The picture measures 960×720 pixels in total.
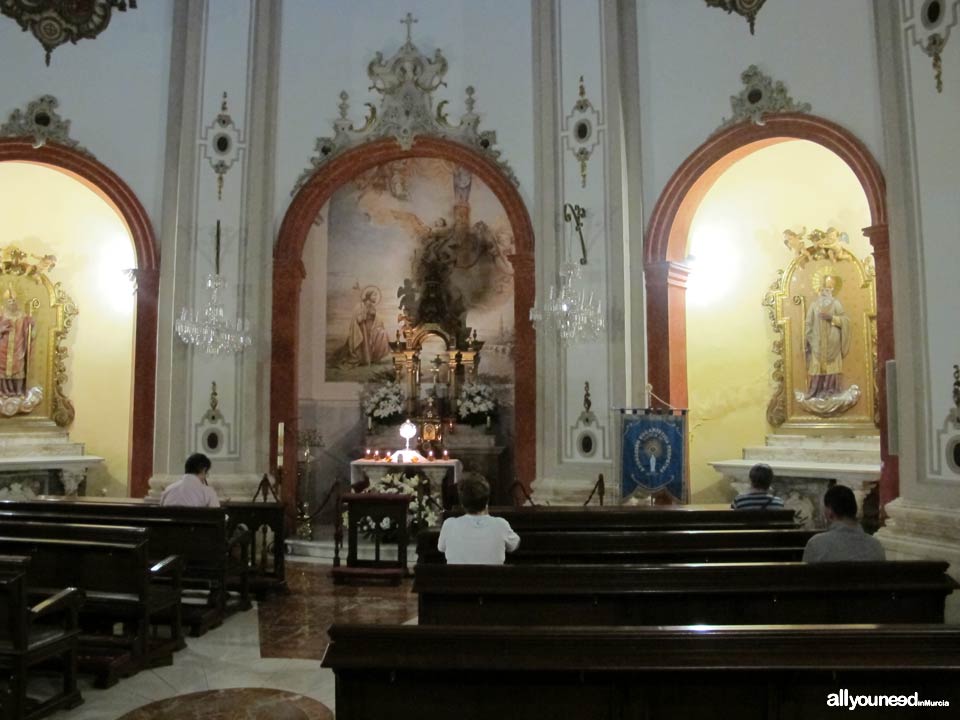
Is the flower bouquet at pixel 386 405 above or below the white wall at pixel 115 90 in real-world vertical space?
below

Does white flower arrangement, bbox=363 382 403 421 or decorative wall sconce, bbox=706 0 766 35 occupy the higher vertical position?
decorative wall sconce, bbox=706 0 766 35

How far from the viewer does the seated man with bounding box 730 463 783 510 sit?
693cm

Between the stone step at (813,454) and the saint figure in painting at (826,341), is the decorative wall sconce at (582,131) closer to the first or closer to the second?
the saint figure in painting at (826,341)

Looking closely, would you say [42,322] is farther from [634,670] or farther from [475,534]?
[634,670]

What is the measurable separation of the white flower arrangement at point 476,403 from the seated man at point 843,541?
27.7 ft

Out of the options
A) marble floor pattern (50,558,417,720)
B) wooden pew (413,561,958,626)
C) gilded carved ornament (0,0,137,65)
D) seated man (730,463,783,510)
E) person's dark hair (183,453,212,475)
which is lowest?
marble floor pattern (50,558,417,720)

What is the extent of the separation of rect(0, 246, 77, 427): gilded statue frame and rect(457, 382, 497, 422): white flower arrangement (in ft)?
19.2

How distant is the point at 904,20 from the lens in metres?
7.62

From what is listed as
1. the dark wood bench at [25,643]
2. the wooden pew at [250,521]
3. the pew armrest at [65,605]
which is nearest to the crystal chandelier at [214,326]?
the wooden pew at [250,521]

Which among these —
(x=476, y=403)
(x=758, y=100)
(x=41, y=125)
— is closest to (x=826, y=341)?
(x=758, y=100)

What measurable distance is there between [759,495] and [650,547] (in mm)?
1660

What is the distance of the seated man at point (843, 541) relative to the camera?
481 centimetres

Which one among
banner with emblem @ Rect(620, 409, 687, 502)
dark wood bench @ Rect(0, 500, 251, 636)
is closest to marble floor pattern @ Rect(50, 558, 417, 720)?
dark wood bench @ Rect(0, 500, 251, 636)

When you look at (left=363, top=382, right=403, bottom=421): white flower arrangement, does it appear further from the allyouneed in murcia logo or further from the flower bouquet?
the allyouneed in murcia logo
